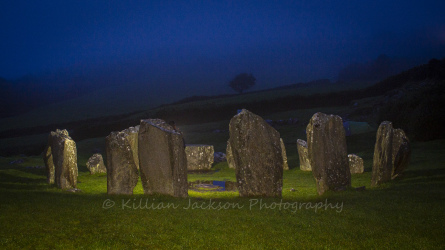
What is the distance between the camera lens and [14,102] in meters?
85.9

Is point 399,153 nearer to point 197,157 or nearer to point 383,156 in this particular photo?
point 383,156

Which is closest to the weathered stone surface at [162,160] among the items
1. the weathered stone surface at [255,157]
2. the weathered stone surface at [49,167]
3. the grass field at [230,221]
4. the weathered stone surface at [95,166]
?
the grass field at [230,221]

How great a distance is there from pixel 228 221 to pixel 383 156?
8.44m

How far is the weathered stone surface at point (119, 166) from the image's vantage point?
13414mm

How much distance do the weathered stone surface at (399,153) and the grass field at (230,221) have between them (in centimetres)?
226

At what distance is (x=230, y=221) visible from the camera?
9.07m

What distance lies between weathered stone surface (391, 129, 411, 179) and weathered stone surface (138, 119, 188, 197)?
935 cm

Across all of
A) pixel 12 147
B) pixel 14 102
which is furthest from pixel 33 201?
pixel 14 102

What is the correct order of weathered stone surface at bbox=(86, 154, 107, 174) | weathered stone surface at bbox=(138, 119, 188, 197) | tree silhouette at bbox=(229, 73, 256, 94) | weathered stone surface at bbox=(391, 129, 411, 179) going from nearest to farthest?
weathered stone surface at bbox=(138, 119, 188, 197)
weathered stone surface at bbox=(391, 129, 411, 179)
weathered stone surface at bbox=(86, 154, 107, 174)
tree silhouette at bbox=(229, 73, 256, 94)

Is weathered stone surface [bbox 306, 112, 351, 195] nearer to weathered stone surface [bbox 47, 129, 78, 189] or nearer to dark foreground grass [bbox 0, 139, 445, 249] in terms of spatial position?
dark foreground grass [bbox 0, 139, 445, 249]

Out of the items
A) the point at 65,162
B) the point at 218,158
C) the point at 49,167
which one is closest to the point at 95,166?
the point at 49,167

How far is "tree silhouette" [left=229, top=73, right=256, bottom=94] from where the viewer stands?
10456 cm

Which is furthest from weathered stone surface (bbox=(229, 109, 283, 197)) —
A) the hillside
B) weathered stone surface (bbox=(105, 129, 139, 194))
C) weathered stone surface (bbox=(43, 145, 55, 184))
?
the hillside

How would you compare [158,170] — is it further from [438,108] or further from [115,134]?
[438,108]
